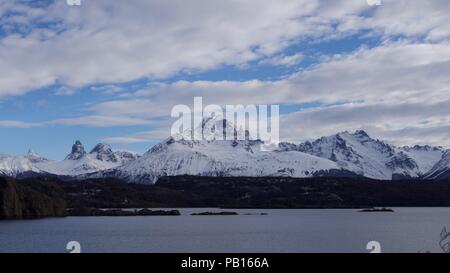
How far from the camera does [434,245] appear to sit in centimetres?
6631

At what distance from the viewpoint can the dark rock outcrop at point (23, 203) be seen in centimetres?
13625

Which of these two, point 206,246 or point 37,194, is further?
point 37,194

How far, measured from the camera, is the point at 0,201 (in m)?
136

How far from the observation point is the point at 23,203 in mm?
141250

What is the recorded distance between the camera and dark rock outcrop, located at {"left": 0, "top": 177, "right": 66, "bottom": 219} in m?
136
